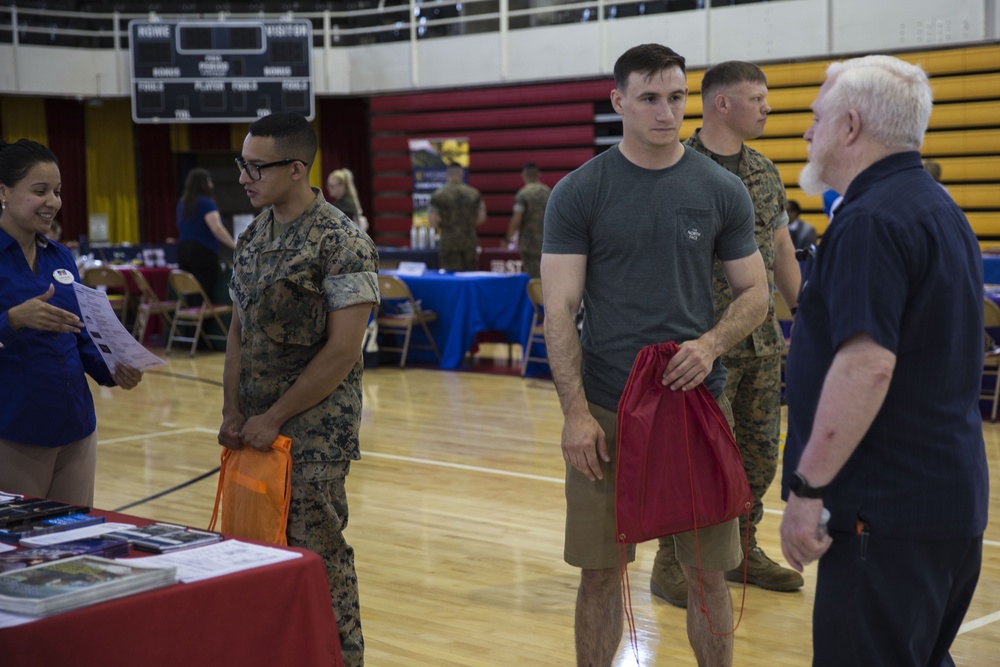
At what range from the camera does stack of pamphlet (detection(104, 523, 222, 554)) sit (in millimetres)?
2139

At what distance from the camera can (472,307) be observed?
997 cm

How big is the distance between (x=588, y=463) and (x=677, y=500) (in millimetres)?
221

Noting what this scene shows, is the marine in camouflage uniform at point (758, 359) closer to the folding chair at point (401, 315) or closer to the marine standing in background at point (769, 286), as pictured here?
the marine standing in background at point (769, 286)

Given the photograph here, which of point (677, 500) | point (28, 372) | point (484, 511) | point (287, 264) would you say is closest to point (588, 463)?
point (677, 500)

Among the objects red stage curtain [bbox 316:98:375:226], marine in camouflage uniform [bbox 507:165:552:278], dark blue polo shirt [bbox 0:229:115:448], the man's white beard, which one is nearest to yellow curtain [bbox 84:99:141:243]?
red stage curtain [bbox 316:98:375:226]

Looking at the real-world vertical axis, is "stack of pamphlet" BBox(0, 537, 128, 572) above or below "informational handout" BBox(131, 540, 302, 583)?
above

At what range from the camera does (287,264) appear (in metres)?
2.85

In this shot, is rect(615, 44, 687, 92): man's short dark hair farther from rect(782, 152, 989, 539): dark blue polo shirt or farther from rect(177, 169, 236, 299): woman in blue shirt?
rect(177, 169, 236, 299): woman in blue shirt

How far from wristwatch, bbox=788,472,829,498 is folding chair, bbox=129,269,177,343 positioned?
9.89 m

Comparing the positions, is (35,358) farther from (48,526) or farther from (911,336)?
(911,336)

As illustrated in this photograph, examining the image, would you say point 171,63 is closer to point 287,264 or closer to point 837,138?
point 287,264

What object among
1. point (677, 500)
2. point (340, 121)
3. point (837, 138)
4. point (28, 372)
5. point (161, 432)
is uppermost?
point (340, 121)

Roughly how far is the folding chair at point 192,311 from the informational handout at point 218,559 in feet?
28.8

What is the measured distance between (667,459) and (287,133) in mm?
1205
